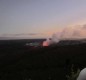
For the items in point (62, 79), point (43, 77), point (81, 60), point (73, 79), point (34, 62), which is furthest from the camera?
point (34, 62)

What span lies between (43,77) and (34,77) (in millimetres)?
2253

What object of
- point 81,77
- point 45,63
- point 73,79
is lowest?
point 45,63

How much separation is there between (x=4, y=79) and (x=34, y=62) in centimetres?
3548

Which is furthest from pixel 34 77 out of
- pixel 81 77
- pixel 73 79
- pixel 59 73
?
pixel 81 77

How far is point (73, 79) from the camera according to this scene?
16828 millimetres

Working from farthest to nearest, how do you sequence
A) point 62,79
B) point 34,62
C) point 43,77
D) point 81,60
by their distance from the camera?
point 34,62 → point 81,60 → point 43,77 → point 62,79

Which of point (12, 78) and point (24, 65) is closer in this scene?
point (12, 78)

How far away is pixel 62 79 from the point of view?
57375 millimetres

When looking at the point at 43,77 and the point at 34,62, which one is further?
the point at 34,62

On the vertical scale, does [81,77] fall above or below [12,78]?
above

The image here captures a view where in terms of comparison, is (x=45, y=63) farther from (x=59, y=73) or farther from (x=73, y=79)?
(x=73, y=79)

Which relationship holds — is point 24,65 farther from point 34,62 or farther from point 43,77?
point 43,77

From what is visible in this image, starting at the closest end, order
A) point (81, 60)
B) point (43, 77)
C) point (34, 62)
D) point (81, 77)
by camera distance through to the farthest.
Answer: point (81, 77) < point (43, 77) < point (81, 60) < point (34, 62)

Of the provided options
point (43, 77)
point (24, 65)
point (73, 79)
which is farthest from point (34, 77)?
point (73, 79)
